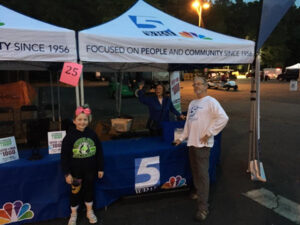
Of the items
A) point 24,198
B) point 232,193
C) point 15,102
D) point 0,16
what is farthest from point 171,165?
point 15,102

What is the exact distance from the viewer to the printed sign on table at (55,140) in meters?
3.18

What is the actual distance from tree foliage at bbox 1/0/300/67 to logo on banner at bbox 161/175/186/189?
2723 mm

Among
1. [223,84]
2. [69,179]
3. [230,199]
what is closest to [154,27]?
[69,179]

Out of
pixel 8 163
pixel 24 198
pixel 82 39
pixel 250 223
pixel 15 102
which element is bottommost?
pixel 250 223

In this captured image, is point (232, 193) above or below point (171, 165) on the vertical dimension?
below

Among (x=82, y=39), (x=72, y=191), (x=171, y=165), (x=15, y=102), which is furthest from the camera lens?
(x=15, y=102)

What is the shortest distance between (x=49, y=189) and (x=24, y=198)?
0.93ft

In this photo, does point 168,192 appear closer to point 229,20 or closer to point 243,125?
point 243,125

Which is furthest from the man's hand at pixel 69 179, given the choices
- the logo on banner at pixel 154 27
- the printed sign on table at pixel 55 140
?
the logo on banner at pixel 154 27

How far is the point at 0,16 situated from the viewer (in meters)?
3.21

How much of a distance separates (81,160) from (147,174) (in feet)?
3.41

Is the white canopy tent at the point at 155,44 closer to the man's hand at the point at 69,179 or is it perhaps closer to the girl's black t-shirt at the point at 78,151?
the girl's black t-shirt at the point at 78,151

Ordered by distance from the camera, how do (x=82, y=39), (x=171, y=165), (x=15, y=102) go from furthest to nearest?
1. (x=15, y=102)
2. (x=171, y=165)
3. (x=82, y=39)

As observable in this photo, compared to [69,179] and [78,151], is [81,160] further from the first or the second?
[69,179]
